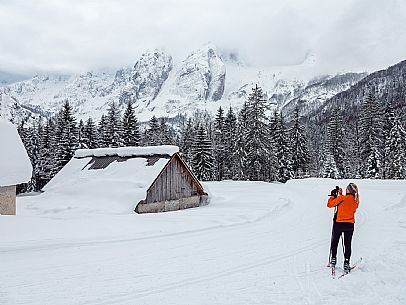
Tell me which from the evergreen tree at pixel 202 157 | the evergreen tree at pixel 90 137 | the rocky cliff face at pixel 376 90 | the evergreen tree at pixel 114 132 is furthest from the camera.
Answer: the rocky cliff face at pixel 376 90

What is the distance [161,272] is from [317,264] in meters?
3.80

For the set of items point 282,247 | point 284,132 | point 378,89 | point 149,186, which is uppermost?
point 378,89

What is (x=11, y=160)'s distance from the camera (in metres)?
16.4

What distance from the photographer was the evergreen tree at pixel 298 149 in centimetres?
5278

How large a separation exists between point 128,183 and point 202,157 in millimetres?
29292

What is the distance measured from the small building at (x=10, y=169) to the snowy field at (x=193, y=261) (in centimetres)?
338

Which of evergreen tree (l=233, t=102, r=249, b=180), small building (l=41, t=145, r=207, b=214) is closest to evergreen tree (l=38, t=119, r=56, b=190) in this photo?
small building (l=41, t=145, r=207, b=214)

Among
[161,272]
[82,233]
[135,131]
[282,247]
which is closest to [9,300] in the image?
[161,272]

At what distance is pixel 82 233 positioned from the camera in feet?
41.0

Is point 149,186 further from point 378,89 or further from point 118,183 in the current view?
point 378,89

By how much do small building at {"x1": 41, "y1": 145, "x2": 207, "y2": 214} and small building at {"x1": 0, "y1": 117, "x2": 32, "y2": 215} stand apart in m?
3.72

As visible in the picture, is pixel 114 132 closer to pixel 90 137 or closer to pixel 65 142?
pixel 90 137

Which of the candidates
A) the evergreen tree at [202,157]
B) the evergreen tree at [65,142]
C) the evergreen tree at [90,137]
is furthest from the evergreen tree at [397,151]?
the evergreen tree at [65,142]

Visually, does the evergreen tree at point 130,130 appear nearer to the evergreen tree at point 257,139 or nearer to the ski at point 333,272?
the evergreen tree at point 257,139
